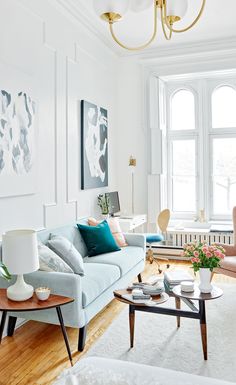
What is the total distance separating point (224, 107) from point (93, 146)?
8.30 feet

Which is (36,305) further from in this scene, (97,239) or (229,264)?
(229,264)

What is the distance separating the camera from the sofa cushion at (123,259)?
3825 mm

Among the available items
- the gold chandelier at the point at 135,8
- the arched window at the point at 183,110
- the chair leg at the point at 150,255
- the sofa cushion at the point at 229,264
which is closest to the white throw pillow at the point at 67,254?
the sofa cushion at the point at 229,264

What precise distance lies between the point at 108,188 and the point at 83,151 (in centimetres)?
117

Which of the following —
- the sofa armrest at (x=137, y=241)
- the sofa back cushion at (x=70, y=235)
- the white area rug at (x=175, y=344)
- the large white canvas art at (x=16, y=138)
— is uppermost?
the large white canvas art at (x=16, y=138)

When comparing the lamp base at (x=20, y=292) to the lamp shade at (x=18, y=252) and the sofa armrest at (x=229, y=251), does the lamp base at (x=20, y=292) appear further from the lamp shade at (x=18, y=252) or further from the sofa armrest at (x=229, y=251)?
the sofa armrest at (x=229, y=251)

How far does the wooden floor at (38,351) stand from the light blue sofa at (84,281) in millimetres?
152

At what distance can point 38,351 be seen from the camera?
2.82 metres

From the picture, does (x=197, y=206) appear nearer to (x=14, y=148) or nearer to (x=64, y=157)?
(x=64, y=157)

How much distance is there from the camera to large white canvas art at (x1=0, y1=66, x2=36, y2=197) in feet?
10.4

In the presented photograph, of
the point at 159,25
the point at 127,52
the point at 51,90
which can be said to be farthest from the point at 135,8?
the point at 127,52

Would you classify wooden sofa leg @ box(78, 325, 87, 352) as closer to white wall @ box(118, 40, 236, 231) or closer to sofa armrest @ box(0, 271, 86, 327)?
sofa armrest @ box(0, 271, 86, 327)

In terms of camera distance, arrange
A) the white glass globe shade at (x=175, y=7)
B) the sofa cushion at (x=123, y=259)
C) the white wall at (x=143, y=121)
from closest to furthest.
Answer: the white glass globe shade at (x=175, y=7), the sofa cushion at (x=123, y=259), the white wall at (x=143, y=121)

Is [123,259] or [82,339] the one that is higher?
[123,259]
